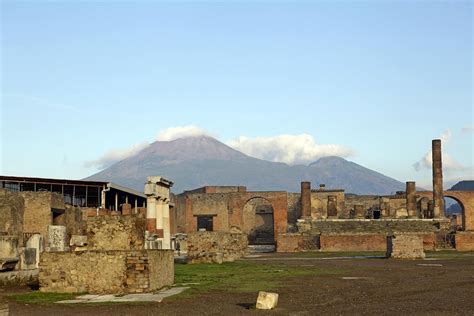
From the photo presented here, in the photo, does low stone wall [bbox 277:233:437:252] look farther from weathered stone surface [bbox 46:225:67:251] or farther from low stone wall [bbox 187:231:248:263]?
weathered stone surface [bbox 46:225:67:251]

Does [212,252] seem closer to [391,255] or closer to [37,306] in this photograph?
[391,255]

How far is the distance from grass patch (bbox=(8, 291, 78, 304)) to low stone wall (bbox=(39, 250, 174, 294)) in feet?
1.29

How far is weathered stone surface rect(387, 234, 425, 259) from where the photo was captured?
3300 centimetres

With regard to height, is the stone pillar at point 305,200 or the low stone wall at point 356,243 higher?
the stone pillar at point 305,200

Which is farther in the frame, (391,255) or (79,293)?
(391,255)

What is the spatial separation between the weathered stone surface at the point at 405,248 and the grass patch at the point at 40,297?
67.9 feet

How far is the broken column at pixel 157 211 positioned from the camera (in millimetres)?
31647

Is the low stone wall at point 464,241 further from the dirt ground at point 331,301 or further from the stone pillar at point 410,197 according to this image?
the dirt ground at point 331,301

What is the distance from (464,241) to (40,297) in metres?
36.3

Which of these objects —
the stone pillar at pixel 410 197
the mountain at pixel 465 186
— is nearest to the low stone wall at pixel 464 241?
the stone pillar at pixel 410 197

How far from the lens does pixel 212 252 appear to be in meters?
29.8

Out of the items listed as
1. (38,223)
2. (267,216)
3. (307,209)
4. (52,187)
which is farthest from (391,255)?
(267,216)

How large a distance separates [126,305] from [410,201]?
2106 inches

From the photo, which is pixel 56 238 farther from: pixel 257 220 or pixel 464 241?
pixel 257 220
